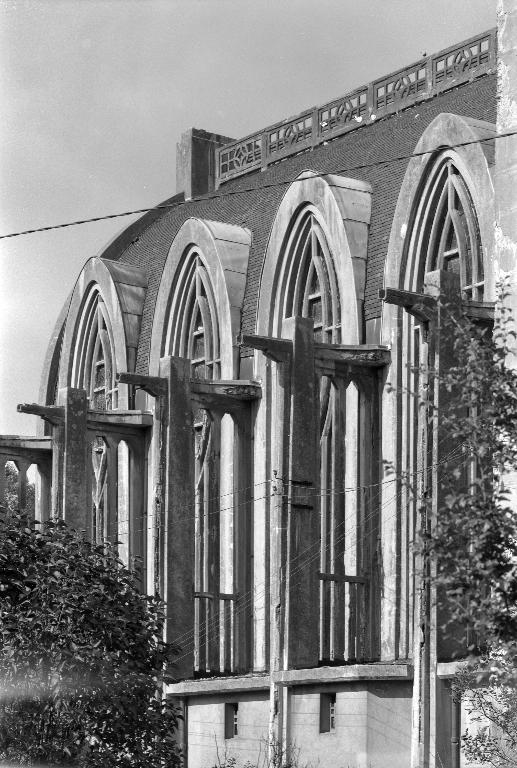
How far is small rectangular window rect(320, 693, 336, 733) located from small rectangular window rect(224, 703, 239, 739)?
294 centimetres

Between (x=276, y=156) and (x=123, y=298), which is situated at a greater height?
(x=276, y=156)

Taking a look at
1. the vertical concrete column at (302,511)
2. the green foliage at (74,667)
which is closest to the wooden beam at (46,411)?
the vertical concrete column at (302,511)

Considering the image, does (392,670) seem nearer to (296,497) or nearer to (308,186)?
(296,497)

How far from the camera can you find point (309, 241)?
31375 mm

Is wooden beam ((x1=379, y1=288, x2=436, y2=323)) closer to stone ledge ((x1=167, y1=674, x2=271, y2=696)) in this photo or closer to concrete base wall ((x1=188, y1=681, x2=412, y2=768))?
concrete base wall ((x1=188, y1=681, x2=412, y2=768))

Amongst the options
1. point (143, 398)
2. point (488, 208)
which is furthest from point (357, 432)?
point (143, 398)

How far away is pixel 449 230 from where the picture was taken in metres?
28.0

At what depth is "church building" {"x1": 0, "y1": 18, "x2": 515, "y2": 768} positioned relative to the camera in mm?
25844

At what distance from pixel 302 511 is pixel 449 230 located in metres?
5.12

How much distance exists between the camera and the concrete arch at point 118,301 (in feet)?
123

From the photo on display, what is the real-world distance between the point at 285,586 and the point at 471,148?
7294 mm

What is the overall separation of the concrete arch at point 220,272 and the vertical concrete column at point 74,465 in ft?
8.47

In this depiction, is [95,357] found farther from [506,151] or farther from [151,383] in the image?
[506,151]

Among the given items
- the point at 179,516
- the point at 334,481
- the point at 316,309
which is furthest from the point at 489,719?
the point at 316,309
